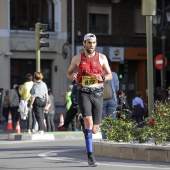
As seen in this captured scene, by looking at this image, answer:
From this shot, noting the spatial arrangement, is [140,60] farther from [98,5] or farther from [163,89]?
[163,89]

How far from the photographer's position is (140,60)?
39.3 m

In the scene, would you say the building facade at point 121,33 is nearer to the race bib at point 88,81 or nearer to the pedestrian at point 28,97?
the pedestrian at point 28,97

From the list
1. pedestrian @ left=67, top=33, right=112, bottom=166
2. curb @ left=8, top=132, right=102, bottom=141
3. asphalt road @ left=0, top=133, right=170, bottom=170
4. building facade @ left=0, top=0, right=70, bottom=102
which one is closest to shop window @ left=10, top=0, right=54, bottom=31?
building facade @ left=0, top=0, right=70, bottom=102

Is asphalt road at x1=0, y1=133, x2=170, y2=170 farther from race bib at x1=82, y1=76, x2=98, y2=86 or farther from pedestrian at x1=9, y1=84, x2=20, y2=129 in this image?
pedestrian at x1=9, y1=84, x2=20, y2=129

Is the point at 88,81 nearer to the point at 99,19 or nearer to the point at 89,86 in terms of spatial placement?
the point at 89,86

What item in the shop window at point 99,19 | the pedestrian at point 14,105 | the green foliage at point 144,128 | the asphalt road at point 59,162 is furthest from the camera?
the shop window at point 99,19

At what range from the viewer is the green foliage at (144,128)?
1110cm

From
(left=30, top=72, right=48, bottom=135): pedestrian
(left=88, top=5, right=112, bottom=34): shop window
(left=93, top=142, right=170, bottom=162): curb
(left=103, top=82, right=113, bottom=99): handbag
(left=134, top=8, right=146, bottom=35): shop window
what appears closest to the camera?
(left=93, top=142, right=170, bottom=162): curb

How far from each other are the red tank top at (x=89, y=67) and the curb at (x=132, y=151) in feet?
4.91

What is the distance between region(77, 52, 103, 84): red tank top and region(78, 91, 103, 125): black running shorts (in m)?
0.25

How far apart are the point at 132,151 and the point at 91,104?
130cm

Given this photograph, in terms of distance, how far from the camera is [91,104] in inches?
403

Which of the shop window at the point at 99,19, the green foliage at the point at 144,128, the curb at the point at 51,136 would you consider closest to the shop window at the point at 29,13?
the shop window at the point at 99,19

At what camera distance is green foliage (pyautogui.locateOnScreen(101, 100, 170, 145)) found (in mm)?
11102
